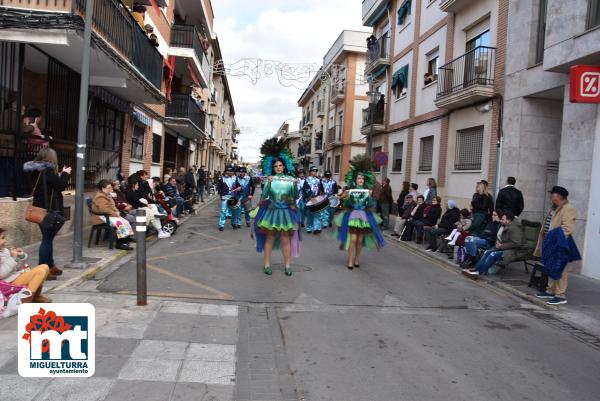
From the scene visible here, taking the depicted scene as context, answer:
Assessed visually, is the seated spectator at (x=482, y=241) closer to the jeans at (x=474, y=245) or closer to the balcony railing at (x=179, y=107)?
the jeans at (x=474, y=245)

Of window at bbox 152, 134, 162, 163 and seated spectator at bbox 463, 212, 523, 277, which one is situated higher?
window at bbox 152, 134, 162, 163

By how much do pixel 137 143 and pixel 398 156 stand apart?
11118 millimetres

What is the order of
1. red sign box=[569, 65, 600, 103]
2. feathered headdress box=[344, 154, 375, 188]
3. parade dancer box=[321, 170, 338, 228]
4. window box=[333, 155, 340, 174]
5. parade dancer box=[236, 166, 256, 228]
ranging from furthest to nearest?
window box=[333, 155, 340, 174]
parade dancer box=[321, 170, 338, 228]
parade dancer box=[236, 166, 256, 228]
feathered headdress box=[344, 154, 375, 188]
red sign box=[569, 65, 600, 103]

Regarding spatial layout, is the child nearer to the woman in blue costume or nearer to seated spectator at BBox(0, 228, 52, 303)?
the woman in blue costume

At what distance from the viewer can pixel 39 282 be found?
17.6ft

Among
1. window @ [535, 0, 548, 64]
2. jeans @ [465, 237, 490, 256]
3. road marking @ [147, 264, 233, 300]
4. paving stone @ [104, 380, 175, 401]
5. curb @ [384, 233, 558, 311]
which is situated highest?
window @ [535, 0, 548, 64]

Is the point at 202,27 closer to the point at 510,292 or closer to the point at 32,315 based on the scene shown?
the point at 510,292

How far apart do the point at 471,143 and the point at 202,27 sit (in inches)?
788

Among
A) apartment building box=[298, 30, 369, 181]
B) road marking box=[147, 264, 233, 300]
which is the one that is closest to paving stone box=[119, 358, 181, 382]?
road marking box=[147, 264, 233, 300]

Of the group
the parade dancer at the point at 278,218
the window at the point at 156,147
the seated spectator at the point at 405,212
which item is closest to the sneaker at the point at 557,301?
the parade dancer at the point at 278,218

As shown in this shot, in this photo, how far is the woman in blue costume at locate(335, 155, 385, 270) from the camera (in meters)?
9.01

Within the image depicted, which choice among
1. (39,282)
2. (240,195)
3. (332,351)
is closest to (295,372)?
(332,351)

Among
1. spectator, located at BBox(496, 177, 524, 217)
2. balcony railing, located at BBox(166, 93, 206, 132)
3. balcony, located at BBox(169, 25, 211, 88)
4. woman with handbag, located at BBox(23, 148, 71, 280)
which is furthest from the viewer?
balcony railing, located at BBox(166, 93, 206, 132)

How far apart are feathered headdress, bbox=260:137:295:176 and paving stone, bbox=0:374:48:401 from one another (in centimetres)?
584
